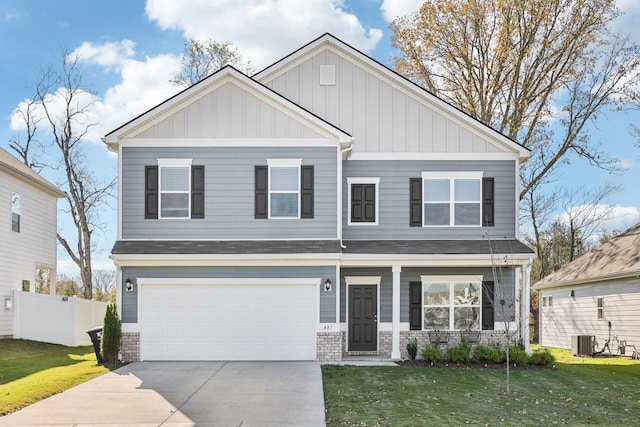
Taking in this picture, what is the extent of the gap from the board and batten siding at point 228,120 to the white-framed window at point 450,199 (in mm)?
3898

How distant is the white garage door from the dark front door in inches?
86.2

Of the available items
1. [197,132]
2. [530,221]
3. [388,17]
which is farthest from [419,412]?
[530,221]

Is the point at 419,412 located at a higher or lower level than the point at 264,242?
lower

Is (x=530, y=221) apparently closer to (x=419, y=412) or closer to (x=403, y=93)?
(x=403, y=93)

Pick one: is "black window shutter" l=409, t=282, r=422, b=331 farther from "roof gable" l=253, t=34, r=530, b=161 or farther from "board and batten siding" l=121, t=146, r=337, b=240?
"roof gable" l=253, t=34, r=530, b=161

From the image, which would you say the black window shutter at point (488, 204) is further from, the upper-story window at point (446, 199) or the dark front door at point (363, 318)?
the dark front door at point (363, 318)

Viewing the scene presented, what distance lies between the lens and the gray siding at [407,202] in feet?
65.1

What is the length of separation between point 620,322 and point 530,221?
490 inches

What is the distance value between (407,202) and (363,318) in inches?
140

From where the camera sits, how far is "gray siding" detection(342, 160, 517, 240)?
19844 mm

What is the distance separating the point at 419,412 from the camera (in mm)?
11508

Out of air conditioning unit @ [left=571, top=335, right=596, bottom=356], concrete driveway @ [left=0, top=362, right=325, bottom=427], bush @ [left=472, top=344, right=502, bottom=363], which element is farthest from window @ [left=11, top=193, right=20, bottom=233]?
air conditioning unit @ [left=571, top=335, right=596, bottom=356]

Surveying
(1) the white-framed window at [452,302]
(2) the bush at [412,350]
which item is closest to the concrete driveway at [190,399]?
(2) the bush at [412,350]

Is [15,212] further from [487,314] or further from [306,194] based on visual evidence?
[487,314]
